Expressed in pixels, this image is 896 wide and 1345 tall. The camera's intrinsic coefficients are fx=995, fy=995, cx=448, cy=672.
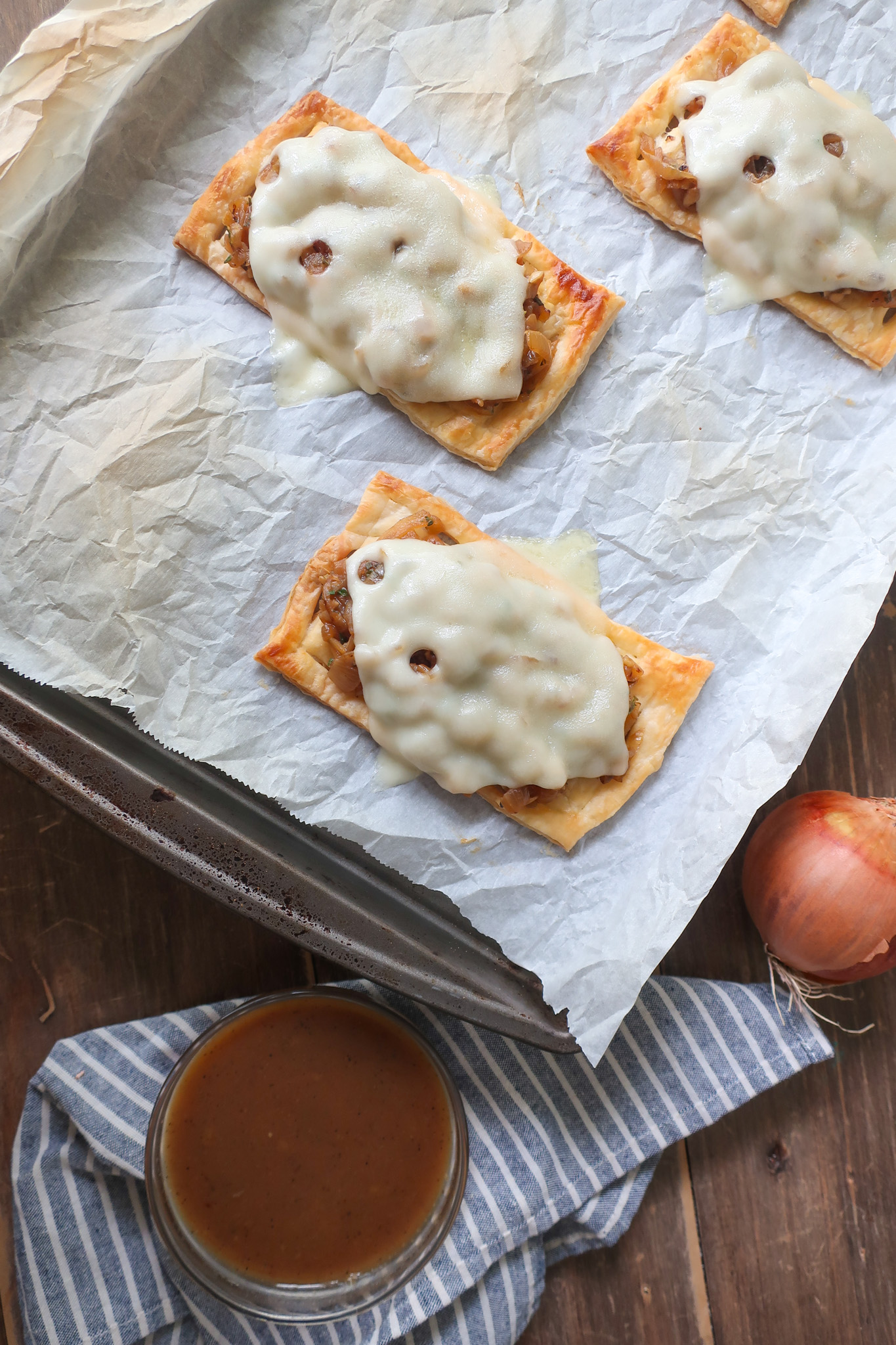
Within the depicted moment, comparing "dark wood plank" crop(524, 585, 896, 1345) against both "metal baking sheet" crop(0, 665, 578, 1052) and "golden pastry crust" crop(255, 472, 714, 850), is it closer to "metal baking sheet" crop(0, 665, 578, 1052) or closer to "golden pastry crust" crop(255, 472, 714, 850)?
"golden pastry crust" crop(255, 472, 714, 850)

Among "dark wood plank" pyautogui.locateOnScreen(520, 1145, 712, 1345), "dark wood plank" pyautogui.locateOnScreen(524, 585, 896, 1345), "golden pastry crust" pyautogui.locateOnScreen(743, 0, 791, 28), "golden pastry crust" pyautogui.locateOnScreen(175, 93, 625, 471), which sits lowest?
"dark wood plank" pyautogui.locateOnScreen(520, 1145, 712, 1345)

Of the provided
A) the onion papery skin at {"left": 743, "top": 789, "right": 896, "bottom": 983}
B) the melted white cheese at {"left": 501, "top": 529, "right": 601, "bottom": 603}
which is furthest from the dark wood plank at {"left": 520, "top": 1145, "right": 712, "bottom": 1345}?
the melted white cheese at {"left": 501, "top": 529, "right": 601, "bottom": 603}

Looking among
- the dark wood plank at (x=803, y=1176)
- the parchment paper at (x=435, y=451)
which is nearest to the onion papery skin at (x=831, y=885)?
the dark wood plank at (x=803, y=1176)

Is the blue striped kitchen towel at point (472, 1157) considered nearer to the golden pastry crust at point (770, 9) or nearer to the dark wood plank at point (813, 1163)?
the dark wood plank at point (813, 1163)

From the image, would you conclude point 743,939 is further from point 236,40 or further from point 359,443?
point 236,40

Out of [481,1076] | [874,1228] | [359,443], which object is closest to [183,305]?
[359,443]

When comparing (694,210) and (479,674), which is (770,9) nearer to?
(694,210)
